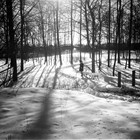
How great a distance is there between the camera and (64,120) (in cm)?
431

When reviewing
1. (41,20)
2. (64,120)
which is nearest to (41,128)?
(64,120)

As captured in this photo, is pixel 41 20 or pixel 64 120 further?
pixel 41 20

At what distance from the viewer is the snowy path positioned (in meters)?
3.60

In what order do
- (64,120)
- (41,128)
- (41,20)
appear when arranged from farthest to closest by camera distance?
(41,20) < (64,120) < (41,128)

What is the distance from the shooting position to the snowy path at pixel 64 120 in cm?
360

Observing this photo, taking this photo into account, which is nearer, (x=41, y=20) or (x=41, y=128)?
(x=41, y=128)

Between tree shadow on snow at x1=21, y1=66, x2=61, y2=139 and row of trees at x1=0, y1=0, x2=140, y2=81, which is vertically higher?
row of trees at x1=0, y1=0, x2=140, y2=81

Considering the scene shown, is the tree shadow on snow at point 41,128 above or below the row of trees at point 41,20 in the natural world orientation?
below

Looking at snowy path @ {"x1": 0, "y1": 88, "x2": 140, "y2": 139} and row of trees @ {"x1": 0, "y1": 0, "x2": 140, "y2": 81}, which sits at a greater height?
row of trees @ {"x1": 0, "y1": 0, "x2": 140, "y2": 81}

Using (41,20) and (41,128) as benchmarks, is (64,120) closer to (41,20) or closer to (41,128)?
(41,128)

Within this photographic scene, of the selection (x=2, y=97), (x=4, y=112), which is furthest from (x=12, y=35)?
(x=4, y=112)

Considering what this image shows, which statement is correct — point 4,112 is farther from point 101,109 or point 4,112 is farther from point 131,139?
point 131,139

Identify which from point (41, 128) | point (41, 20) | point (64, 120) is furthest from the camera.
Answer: point (41, 20)

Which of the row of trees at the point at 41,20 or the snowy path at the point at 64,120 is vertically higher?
the row of trees at the point at 41,20
